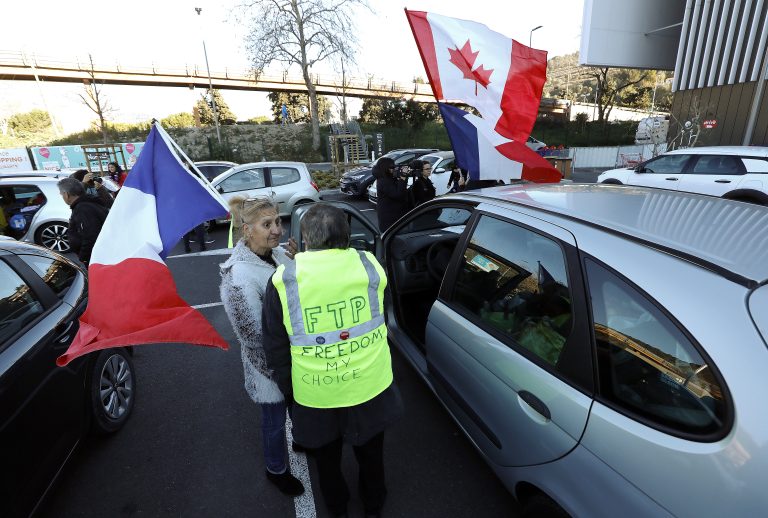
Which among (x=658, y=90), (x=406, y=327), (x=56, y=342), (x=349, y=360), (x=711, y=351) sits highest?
(x=658, y=90)

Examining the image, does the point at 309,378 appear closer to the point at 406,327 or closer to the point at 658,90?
the point at 406,327

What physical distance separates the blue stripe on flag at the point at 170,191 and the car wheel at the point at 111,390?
4.15 feet

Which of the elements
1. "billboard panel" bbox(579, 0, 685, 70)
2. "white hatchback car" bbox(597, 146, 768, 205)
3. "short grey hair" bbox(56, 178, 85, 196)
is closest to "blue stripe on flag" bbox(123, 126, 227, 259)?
"short grey hair" bbox(56, 178, 85, 196)

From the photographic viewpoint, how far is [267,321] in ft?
5.51

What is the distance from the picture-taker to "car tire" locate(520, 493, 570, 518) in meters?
1.55

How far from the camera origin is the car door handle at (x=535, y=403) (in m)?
1.52

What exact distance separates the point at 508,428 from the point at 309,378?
0.94 meters

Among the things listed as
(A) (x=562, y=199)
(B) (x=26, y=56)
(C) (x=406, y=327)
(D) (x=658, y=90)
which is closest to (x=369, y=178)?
(C) (x=406, y=327)

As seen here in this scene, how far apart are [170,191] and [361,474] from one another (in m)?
1.86

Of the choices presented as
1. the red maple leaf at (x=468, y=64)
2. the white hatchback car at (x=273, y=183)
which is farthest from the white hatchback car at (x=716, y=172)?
the white hatchback car at (x=273, y=183)

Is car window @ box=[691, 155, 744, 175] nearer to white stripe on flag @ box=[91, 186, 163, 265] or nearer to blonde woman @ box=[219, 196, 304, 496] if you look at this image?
blonde woman @ box=[219, 196, 304, 496]

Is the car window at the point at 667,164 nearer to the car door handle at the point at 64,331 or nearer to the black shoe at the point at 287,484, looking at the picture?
the black shoe at the point at 287,484


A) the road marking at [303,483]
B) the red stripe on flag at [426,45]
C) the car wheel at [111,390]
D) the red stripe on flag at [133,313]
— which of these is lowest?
the road marking at [303,483]

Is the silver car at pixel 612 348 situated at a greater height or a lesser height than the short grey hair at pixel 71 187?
lesser
